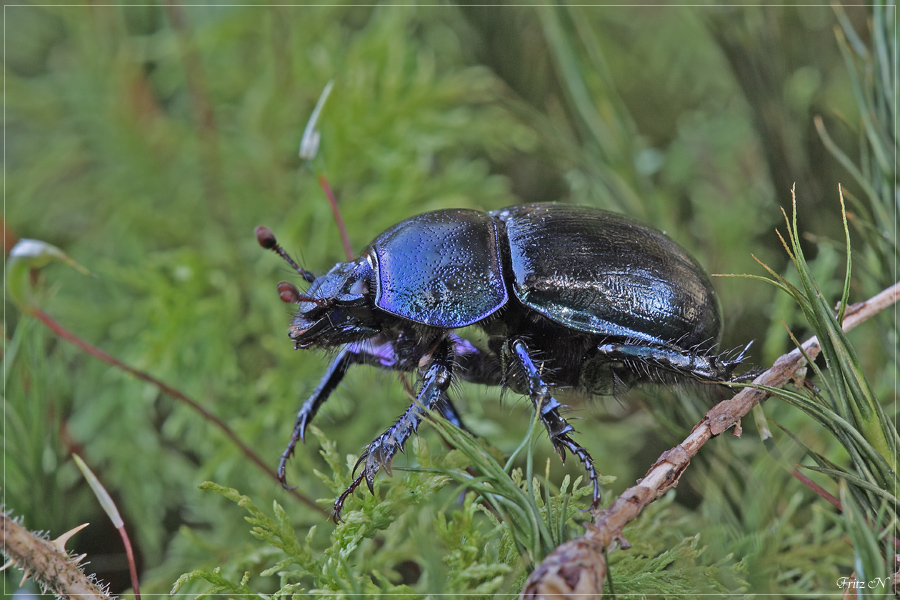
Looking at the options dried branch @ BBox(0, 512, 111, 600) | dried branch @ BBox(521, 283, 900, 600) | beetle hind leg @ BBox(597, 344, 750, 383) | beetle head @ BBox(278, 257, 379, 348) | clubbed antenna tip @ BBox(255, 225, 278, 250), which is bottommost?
dried branch @ BBox(0, 512, 111, 600)

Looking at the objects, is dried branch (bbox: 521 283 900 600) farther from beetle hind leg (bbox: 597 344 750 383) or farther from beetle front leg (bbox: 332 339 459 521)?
beetle front leg (bbox: 332 339 459 521)

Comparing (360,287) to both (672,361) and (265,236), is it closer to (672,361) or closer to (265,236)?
(265,236)

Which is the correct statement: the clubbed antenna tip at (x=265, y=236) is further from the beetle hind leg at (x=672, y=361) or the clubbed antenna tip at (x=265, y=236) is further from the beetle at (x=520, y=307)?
the beetle hind leg at (x=672, y=361)

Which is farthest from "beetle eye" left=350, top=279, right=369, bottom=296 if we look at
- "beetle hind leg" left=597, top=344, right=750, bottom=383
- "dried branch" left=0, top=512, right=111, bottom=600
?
"dried branch" left=0, top=512, right=111, bottom=600

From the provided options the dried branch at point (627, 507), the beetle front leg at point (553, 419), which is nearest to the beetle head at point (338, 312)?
the beetle front leg at point (553, 419)

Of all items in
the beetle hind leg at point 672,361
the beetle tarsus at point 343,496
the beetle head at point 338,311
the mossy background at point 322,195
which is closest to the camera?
the beetle tarsus at point 343,496

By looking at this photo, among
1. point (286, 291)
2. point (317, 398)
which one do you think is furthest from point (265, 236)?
point (317, 398)

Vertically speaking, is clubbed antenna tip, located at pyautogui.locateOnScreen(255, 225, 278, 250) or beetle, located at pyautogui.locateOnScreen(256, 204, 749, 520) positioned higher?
clubbed antenna tip, located at pyautogui.locateOnScreen(255, 225, 278, 250)
